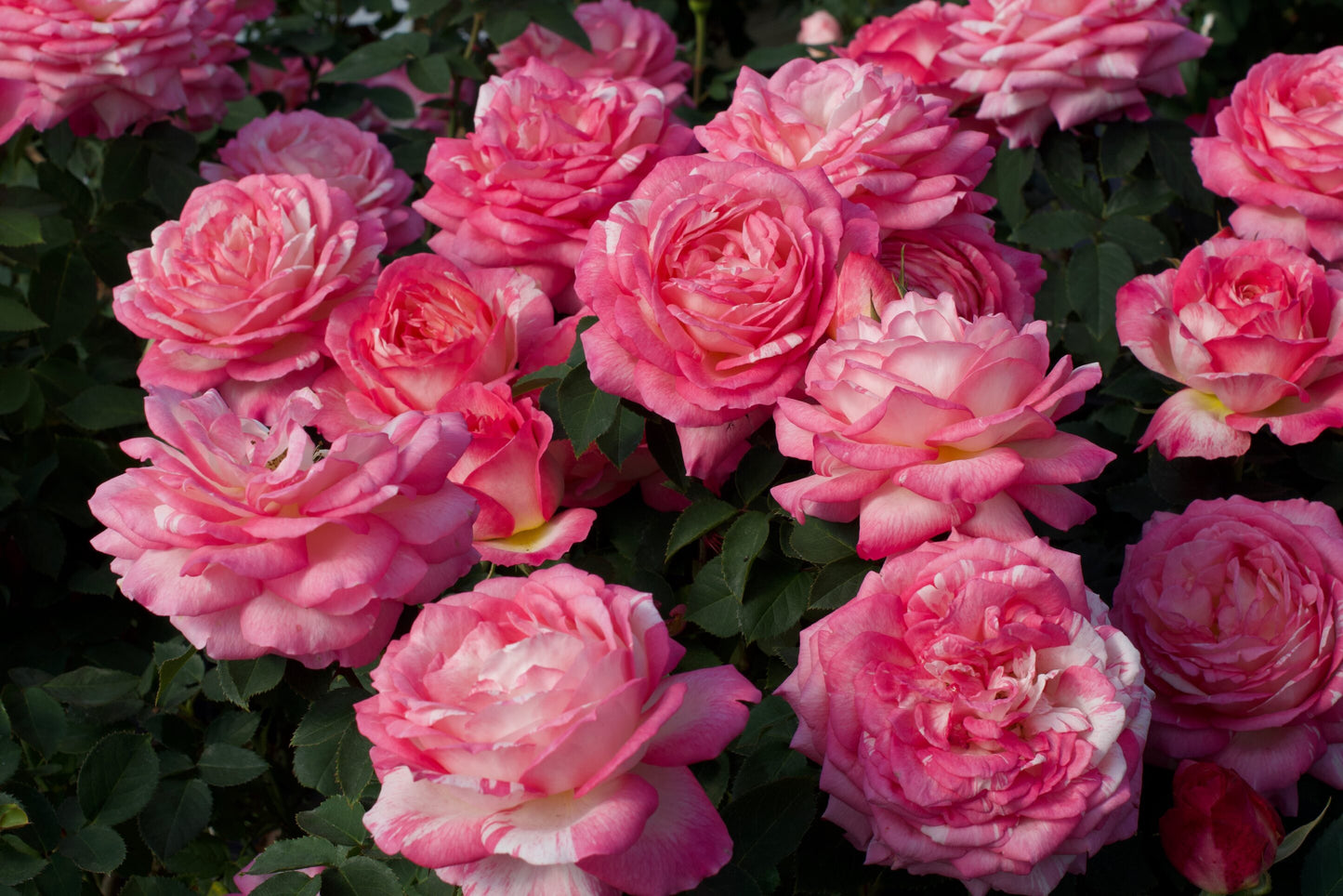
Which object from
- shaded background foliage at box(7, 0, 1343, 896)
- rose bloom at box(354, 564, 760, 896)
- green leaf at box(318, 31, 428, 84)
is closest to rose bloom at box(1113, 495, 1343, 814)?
shaded background foliage at box(7, 0, 1343, 896)

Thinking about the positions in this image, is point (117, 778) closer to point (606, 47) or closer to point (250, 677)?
point (250, 677)

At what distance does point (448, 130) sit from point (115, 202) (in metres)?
0.57

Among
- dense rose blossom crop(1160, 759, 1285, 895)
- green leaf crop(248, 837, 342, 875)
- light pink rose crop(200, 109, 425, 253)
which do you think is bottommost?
dense rose blossom crop(1160, 759, 1285, 895)

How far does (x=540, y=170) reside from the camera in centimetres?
109

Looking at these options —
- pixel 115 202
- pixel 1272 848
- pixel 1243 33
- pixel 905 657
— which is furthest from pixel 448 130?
pixel 1243 33

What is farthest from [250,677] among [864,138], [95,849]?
[864,138]

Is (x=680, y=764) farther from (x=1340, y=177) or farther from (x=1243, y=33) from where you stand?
(x=1243, y=33)

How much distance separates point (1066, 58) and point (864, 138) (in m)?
0.46

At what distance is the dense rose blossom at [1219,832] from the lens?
82 cm

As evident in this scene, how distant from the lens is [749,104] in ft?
3.31

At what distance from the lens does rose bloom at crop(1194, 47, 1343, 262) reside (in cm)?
123

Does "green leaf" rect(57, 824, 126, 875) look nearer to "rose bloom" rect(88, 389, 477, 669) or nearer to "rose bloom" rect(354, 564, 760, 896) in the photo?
"rose bloom" rect(88, 389, 477, 669)

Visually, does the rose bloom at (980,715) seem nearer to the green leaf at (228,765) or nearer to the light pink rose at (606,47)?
the green leaf at (228,765)

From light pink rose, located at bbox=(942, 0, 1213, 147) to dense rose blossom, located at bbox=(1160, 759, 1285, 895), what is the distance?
80cm
